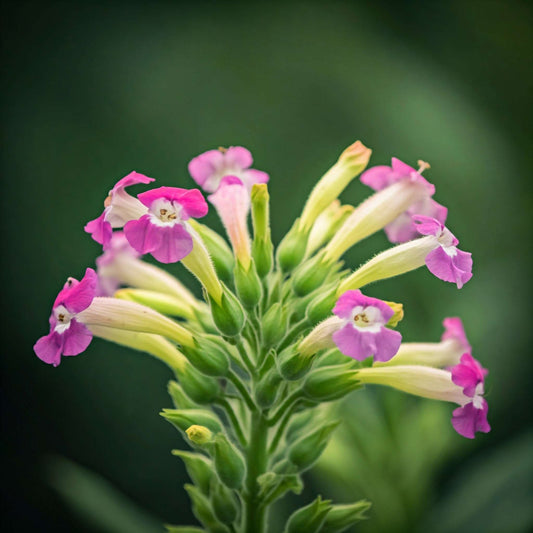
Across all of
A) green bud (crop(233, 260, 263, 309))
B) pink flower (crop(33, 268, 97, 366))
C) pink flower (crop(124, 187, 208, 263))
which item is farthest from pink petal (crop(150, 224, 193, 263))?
green bud (crop(233, 260, 263, 309))

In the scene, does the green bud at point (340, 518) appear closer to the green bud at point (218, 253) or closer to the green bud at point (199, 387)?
the green bud at point (199, 387)

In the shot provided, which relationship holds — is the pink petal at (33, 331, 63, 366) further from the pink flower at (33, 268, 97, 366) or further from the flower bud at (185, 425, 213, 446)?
the flower bud at (185, 425, 213, 446)

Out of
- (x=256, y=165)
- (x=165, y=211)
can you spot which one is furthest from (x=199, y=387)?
(x=256, y=165)

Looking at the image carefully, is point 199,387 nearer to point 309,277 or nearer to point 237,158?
point 309,277

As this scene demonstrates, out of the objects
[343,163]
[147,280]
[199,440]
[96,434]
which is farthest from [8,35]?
[199,440]

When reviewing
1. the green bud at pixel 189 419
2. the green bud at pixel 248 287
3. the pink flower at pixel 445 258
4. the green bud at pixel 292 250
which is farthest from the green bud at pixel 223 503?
the pink flower at pixel 445 258

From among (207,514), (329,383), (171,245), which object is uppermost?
(171,245)

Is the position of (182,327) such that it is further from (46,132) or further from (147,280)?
(46,132)
